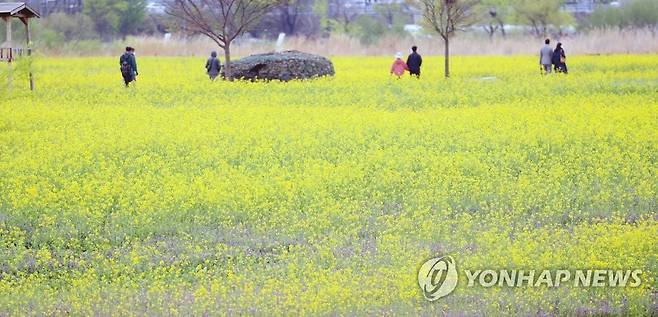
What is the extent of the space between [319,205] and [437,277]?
3491mm

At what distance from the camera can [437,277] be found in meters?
9.84

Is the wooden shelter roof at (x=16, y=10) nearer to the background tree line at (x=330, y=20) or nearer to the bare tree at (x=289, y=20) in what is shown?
the background tree line at (x=330, y=20)

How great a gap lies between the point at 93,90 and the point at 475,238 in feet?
67.0

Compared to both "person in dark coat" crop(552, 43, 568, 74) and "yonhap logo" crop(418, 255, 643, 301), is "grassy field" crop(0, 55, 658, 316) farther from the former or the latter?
"person in dark coat" crop(552, 43, 568, 74)

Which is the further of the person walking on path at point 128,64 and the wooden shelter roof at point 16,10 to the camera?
the person walking on path at point 128,64

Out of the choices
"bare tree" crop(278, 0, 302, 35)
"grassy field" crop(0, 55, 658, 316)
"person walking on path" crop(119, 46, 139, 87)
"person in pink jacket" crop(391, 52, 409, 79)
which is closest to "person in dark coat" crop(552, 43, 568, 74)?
"person in pink jacket" crop(391, 52, 409, 79)

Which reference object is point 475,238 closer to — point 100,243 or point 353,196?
point 353,196

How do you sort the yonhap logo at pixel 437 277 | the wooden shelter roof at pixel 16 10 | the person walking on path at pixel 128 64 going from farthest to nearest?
1. the person walking on path at pixel 128 64
2. the wooden shelter roof at pixel 16 10
3. the yonhap logo at pixel 437 277

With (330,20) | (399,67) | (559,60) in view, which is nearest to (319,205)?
(399,67)

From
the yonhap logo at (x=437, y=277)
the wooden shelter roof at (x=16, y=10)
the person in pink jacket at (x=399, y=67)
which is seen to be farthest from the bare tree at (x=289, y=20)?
the yonhap logo at (x=437, y=277)

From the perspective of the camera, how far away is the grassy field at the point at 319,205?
943cm

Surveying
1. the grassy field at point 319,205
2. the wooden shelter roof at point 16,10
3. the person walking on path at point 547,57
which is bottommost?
the grassy field at point 319,205

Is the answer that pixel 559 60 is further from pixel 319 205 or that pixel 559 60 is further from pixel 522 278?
pixel 522 278

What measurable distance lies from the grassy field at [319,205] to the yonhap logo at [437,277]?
0.30 feet
